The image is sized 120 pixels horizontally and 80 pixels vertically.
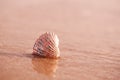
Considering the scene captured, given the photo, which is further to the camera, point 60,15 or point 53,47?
point 60,15

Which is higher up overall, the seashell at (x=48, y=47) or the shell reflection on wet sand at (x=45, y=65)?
the seashell at (x=48, y=47)

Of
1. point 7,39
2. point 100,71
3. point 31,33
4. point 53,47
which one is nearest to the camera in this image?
point 100,71

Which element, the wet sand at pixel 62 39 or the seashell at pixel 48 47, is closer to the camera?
the wet sand at pixel 62 39

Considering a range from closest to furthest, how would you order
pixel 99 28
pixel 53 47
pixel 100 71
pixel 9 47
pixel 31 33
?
pixel 100 71, pixel 53 47, pixel 9 47, pixel 31 33, pixel 99 28

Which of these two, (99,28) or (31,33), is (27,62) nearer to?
(31,33)

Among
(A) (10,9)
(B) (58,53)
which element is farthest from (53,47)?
(A) (10,9)

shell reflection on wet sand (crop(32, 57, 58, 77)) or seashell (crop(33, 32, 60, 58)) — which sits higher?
seashell (crop(33, 32, 60, 58))
